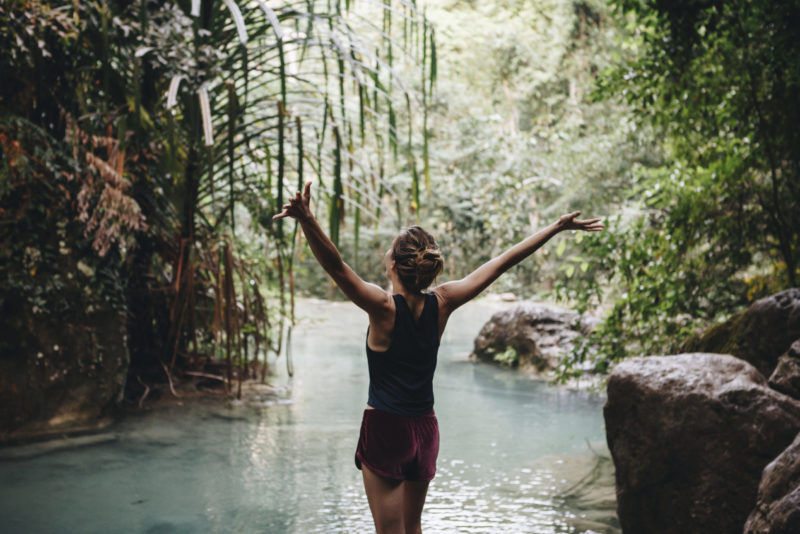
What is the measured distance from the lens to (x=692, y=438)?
2938mm

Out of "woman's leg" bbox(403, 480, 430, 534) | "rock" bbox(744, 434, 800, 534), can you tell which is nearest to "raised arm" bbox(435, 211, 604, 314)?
"woman's leg" bbox(403, 480, 430, 534)

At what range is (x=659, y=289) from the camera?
484cm

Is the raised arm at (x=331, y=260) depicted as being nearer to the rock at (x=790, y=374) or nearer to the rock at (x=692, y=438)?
the rock at (x=692, y=438)

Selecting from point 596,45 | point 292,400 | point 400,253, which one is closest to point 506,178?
point 596,45

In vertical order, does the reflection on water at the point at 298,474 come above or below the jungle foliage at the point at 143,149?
below

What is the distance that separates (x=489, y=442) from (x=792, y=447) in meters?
3.13

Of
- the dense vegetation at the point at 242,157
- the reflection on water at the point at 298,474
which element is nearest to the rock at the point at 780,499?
the reflection on water at the point at 298,474

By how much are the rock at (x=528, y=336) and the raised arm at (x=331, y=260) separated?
21.2 feet

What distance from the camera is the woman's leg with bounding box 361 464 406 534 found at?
1.98m

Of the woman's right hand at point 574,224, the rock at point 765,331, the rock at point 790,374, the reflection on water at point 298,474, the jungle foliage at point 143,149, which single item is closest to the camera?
the woman's right hand at point 574,224

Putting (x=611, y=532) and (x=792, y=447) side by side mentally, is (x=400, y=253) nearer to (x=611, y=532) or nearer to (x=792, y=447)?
(x=792, y=447)

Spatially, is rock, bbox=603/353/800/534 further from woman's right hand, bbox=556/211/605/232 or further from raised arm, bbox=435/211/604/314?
raised arm, bbox=435/211/604/314

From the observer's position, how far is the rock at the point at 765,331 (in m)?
3.28

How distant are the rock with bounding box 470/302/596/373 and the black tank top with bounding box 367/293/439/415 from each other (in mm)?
6323
